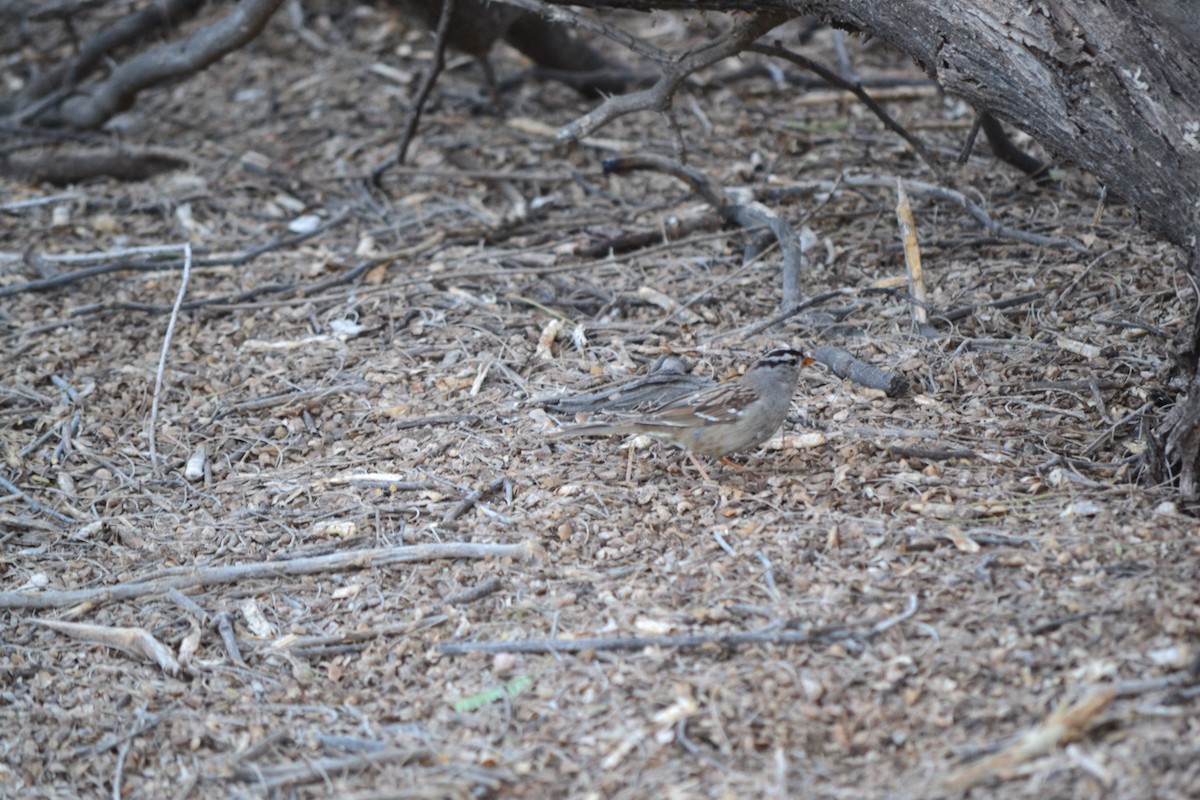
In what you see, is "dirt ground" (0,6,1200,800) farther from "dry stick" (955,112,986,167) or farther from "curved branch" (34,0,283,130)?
"curved branch" (34,0,283,130)

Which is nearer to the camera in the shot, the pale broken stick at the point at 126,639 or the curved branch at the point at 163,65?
the pale broken stick at the point at 126,639

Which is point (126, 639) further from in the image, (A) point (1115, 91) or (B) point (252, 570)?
(A) point (1115, 91)

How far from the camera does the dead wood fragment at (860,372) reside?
5660 millimetres

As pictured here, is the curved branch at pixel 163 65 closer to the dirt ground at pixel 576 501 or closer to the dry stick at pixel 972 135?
the dirt ground at pixel 576 501

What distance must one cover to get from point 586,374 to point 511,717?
263 centimetres

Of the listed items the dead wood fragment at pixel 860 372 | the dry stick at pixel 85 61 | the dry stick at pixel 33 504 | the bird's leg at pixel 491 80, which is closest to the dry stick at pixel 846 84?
the dead wood fragment at pixel 860 372

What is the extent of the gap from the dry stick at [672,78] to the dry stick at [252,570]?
8.53 feet

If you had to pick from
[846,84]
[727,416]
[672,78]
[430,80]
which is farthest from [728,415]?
[430,80]

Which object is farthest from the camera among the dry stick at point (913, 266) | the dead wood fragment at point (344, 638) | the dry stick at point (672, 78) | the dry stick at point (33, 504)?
the dry stick at point (672, 78)

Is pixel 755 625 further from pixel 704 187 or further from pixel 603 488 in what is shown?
pixel 704 187

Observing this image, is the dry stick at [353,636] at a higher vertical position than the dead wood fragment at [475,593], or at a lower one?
lower

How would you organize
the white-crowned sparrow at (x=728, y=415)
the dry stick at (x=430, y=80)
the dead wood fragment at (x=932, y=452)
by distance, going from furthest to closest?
the dry stick at (x=430, y=80), the white-crowned sparrow at (x=728, y=415), the dead wood fragment at (x=932, y=452)

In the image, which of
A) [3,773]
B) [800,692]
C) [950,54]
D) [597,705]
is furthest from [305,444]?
[950,54]

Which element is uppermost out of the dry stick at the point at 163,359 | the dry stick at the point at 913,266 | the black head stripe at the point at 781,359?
the dry stick at the point at 913,266
